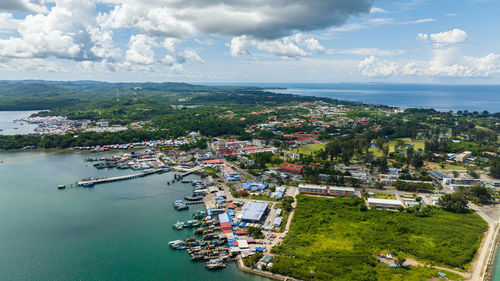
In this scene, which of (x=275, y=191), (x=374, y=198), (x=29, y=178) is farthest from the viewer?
(x=29, y=178)

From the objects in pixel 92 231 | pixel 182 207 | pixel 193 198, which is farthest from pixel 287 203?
pixel 92 231

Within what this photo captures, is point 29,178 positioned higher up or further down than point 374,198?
further down

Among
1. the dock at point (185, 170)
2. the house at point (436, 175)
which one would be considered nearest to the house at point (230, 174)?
the dock at point (185, 170)

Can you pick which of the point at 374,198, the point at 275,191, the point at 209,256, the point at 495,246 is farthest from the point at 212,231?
the point at 495,246

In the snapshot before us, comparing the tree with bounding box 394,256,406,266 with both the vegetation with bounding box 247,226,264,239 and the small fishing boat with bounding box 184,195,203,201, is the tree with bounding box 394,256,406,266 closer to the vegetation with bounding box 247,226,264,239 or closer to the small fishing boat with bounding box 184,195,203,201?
the vegetation with bounding box 247,226,264,239

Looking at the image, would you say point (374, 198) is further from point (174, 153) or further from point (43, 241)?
point (174, 153)

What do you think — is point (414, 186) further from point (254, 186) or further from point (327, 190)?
point (254, 186)

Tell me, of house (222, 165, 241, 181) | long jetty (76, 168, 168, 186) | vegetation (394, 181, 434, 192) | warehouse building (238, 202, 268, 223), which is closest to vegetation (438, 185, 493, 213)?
vegetation (394, 181, 434, 192)

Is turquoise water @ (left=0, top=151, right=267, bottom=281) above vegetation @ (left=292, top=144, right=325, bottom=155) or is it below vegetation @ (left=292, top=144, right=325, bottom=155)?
below
